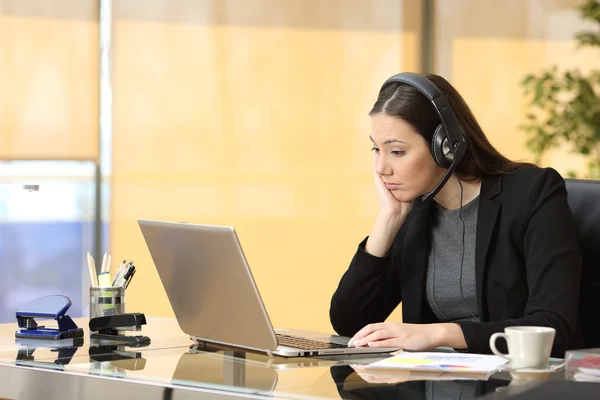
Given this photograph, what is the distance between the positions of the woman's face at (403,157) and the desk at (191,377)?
22.8 inches

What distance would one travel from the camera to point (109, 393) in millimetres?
1417

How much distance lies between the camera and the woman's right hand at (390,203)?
83.8 inches

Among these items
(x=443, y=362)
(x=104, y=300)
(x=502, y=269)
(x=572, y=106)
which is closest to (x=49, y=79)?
(x=572, y=106)

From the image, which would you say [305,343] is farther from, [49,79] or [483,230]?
[49,79]

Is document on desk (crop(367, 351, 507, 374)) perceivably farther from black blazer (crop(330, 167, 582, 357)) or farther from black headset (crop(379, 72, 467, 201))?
black headset (crop(379, 72, 467, 201))

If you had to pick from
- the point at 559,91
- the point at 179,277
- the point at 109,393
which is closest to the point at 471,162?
the point at 179,277

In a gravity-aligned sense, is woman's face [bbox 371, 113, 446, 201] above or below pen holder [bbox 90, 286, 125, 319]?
above

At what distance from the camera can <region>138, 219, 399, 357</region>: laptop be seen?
5.12 feet

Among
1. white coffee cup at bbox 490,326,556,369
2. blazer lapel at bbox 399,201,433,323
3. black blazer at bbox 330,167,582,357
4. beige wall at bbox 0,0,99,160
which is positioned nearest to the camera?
white coffee cup at bbox 490,326,556,369

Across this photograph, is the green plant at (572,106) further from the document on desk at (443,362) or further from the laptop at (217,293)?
the document on desk at (443,362)

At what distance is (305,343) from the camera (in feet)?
5.60

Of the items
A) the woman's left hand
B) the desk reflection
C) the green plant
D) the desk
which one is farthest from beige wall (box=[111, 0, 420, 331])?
the desk reflection

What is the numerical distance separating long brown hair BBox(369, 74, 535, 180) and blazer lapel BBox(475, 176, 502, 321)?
0.06m

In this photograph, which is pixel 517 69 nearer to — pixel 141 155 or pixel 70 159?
pixel 141 155
